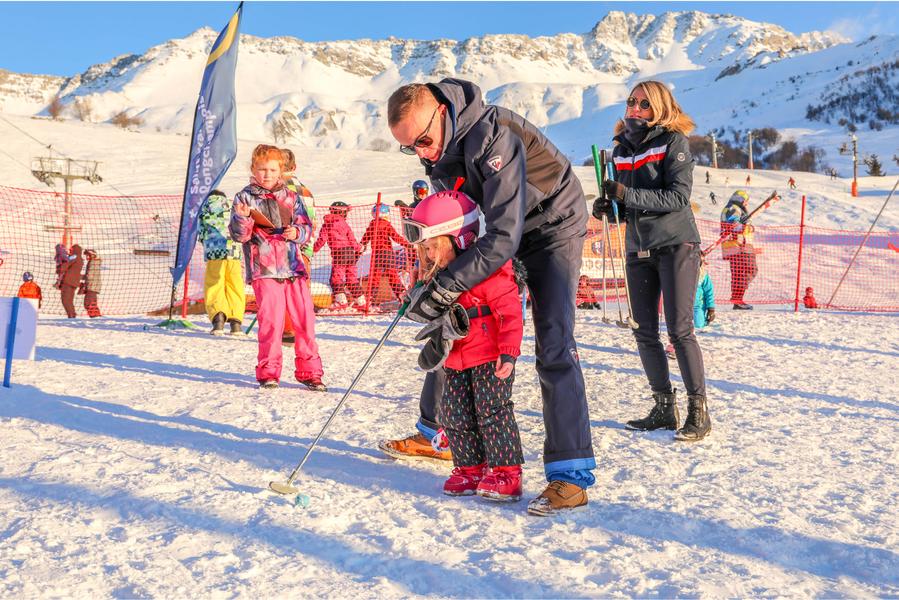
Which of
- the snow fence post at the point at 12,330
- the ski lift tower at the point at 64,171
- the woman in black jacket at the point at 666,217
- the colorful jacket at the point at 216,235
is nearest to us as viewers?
the woman in black jacket at the point at 666,217

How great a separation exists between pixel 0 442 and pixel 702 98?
145741 mm

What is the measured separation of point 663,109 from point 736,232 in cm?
769

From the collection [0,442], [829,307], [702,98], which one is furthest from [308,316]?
[702,98]

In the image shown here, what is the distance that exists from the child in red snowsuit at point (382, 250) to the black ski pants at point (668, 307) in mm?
5958

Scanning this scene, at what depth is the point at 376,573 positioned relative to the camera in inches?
83.8

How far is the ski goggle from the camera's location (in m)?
2.67

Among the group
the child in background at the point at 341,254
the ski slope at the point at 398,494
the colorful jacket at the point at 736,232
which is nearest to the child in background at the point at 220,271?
the ski slope at the point at 398,494

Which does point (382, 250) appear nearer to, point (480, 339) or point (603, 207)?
point (603, 207)

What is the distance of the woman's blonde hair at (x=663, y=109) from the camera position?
3656 mm

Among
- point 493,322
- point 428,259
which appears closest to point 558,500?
point 493,322

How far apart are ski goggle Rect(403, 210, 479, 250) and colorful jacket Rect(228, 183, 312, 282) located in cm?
232

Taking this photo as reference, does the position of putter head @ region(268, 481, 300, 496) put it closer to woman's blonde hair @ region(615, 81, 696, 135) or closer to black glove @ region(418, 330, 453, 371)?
black glove @ region(418, 330, 453, 371)

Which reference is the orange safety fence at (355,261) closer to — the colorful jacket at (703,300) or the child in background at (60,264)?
the child in background at (60,264)

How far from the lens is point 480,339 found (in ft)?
9.13
